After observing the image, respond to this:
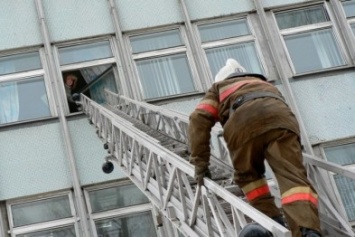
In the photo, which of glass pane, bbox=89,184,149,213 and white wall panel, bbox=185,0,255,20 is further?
white wall panel, bbox=185,0,255,20

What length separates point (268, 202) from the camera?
356 centimetres

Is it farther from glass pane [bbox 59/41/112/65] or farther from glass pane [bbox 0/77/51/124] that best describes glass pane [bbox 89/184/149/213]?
glass pane [bbox 59/41/112/65]

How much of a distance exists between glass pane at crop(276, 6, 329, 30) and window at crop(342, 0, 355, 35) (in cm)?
35

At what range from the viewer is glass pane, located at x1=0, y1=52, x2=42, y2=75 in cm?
841

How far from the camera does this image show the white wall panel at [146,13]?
344 inches

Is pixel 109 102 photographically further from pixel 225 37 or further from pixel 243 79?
pixel 243 79

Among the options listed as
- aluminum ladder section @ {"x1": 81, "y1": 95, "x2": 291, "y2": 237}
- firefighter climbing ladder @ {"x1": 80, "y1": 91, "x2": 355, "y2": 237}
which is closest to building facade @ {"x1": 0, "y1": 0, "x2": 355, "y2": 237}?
firefighter climbing ladder @ {"x1": 80, "y1": 91, "x2": 355, "y2": 237}

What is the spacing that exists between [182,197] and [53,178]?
3941 millimetres

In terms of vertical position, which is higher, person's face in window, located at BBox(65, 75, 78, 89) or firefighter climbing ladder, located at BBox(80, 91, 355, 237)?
person's face in window, located at BBox(65, 75, 78, 89)

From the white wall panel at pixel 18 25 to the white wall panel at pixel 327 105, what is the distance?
4259mm

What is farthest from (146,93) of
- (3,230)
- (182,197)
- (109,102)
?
(182,197)

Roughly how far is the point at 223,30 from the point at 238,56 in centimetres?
52

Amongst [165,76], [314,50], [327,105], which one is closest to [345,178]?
[327,105]

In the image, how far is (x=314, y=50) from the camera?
9.02m
